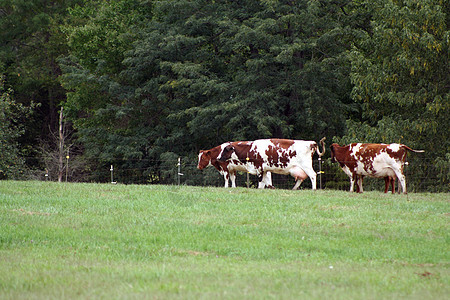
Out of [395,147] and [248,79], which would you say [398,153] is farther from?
[248,79]

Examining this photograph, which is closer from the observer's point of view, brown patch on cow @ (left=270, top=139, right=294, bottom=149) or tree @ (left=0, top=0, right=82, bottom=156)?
brown patch on cow @ (left=270, top=139, right=294, bottom=149)

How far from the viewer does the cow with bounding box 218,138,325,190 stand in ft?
82.5

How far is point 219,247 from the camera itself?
467 inches

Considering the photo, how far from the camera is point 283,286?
28.8 ft

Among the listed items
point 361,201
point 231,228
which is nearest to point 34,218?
point 231,228

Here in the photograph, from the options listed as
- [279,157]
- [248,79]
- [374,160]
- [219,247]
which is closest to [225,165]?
[279,157]

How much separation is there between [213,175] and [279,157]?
12.1 meters

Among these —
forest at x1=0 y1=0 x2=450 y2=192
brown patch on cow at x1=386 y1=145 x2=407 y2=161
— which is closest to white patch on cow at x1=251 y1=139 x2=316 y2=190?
brown patch on cow at x1=386 y1=145 x2=407 y2=161

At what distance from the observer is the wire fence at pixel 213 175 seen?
3147 cm

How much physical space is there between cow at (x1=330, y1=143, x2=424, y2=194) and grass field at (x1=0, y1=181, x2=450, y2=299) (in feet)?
14.2

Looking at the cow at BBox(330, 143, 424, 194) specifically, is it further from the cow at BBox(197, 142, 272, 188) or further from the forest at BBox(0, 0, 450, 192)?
the forest at BBox(0, 0, 450, 192)

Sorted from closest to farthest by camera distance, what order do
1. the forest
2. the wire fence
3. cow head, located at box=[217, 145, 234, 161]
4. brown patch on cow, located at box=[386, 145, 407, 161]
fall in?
1. brown patch on cow, located at box=[386, 145, 407, 161]
2. cow head, located at box=[217, 145, 234, 161]
3. the wire fence
4. the forest

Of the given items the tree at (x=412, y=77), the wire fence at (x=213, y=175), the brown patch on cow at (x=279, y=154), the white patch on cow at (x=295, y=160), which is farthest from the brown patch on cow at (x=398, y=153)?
the tree at (x=412, y=77)

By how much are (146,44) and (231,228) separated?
28573mm
